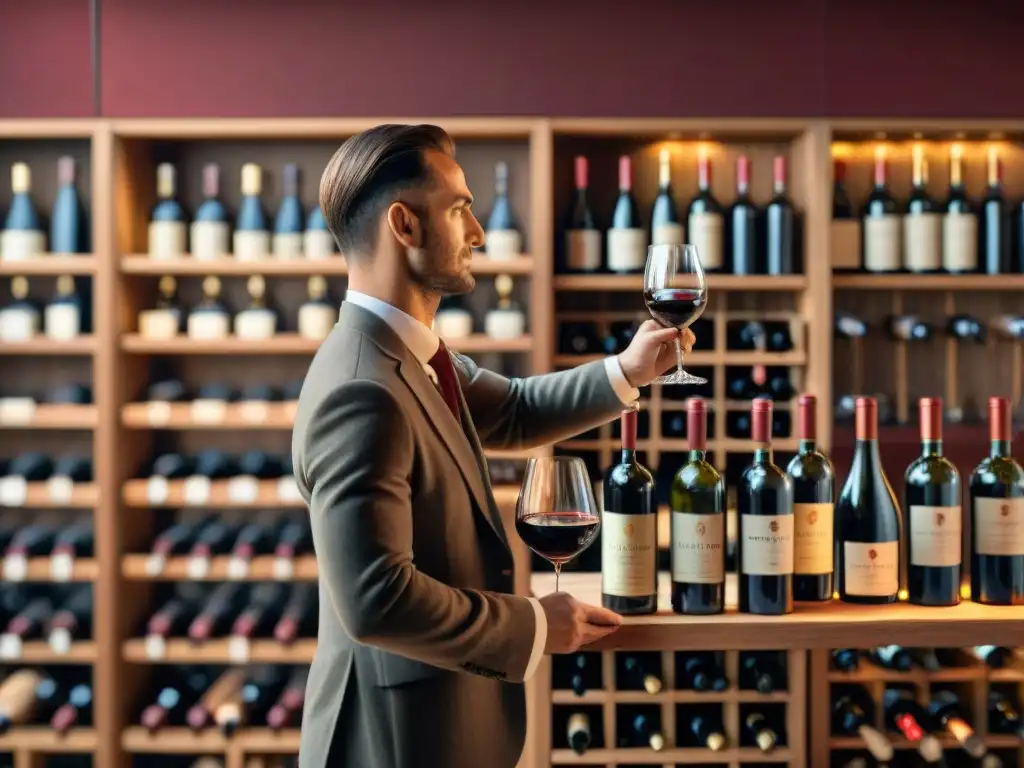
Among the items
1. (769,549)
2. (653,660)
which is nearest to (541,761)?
(769,549)

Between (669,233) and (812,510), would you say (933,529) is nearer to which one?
(812,510)

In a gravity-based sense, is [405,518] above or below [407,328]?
below

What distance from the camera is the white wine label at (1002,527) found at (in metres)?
1.48

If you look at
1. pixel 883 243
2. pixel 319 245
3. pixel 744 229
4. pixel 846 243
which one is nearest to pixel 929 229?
pixel 883 243

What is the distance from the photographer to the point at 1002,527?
4.85ft

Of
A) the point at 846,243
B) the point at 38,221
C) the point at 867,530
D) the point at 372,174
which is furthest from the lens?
the point at 38,221

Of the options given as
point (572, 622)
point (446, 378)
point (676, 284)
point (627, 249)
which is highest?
point (627, 249)

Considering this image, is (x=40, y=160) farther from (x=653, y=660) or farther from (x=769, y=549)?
(x=769, y=549)

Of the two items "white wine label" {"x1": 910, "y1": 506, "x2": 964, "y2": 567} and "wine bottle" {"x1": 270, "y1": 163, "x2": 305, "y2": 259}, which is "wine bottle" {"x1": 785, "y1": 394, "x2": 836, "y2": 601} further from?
"wine bottle" {"x1": 270, "y1": 163, "x2": 305, "y2": 259}

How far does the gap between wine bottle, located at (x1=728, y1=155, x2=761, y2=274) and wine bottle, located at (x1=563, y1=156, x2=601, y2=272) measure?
1.41ft

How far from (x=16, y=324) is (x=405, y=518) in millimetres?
2363

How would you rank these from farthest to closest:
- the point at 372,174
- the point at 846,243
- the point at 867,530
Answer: the point at 846,243 → the point at 867,530 → the point at 372,174

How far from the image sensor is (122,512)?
3.15 metres

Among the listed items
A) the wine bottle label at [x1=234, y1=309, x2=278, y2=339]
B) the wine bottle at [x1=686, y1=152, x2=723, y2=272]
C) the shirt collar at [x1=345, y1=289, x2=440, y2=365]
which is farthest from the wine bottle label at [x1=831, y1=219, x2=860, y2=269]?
the shirt collar at [x1=345, y1=289, x2=440, y2=365]
